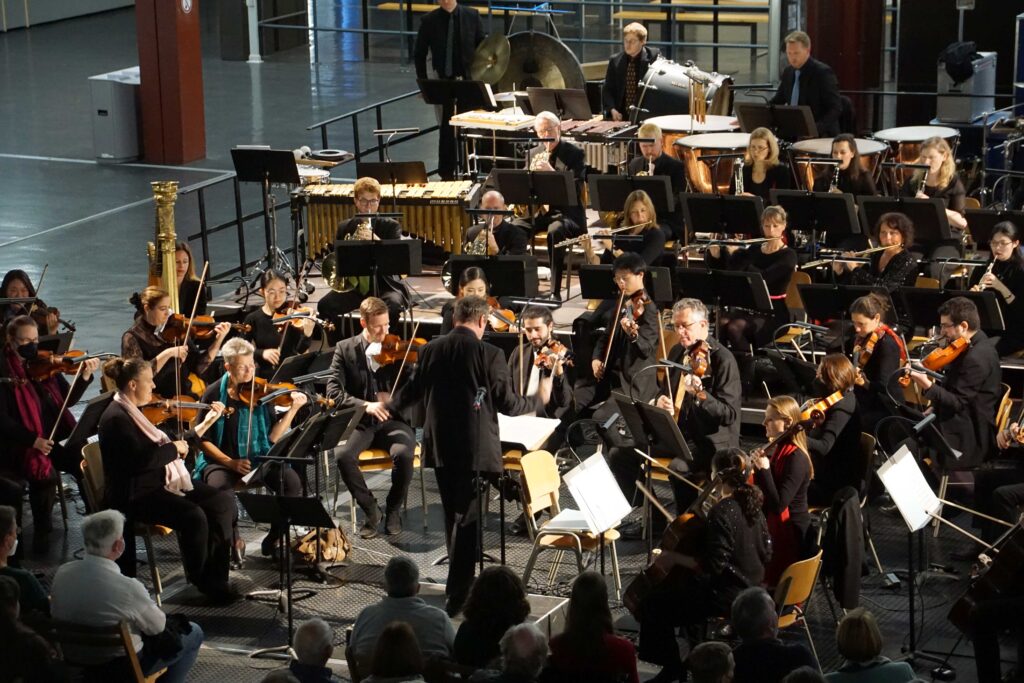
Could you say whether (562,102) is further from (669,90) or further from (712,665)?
(712,665)

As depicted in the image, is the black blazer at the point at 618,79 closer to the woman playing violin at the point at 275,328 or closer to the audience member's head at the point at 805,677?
the woman playing violin at the point at 275,328

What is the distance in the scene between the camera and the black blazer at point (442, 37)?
49.6 ft

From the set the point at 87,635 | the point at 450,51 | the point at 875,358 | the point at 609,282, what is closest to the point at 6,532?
the point at 87,635

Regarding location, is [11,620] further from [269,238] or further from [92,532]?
[269,238]

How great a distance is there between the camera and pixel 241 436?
29.9 ft

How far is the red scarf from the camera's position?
934 cm

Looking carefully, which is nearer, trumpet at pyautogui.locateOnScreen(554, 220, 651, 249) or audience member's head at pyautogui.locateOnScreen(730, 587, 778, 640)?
audience member's head at pyautogui.locateOnScreen(730, 587, 778, 640)

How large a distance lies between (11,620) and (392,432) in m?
3.29

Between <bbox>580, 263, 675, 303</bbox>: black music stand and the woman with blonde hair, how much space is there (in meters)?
2.01

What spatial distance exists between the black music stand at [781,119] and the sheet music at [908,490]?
5.70m

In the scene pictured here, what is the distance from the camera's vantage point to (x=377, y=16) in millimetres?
26734

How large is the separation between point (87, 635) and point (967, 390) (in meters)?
4.86

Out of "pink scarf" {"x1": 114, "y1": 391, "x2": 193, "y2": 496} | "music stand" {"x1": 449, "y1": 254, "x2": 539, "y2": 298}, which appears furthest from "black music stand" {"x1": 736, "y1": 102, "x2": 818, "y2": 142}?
"pink scarf" {"x1": 114, "y1": 391, "x2": 193, "y2": 496}

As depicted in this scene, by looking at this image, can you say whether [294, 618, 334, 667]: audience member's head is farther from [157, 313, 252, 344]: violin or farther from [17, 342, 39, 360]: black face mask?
[157, 313, 252, 344]: violin
